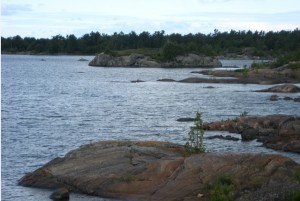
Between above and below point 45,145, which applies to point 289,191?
above

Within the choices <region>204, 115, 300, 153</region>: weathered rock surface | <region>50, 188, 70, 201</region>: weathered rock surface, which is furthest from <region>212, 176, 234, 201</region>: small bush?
<region>204, 115, 300, 153</region>: weathered rock surface

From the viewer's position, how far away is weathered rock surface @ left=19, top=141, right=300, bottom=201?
24.7m

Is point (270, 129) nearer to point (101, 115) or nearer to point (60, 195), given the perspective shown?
point (101, 115)

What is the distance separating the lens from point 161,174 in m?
27.9

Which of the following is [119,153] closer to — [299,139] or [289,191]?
[289,191]

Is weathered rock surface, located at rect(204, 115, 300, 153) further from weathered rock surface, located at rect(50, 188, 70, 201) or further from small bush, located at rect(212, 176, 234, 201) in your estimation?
weathered rock surface, located at rect(50, 188, 70, 201)

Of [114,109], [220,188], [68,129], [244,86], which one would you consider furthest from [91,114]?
[244,86]

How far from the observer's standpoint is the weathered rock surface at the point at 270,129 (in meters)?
41.2

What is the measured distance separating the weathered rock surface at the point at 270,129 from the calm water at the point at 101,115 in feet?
4.83

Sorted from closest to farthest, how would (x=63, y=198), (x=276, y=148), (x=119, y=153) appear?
(x=63, y=198), (x=119, y=153), (x=276, y=148)

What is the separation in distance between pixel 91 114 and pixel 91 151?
3314cm

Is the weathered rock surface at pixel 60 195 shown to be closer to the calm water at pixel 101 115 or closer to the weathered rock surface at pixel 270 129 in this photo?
the calm water at pixel 101 115

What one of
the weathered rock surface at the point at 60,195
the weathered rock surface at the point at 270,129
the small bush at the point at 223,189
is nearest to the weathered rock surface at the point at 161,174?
the small bush at the point at 223,189

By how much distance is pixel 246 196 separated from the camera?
22312mm
